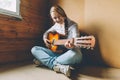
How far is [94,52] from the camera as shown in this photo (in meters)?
2.60

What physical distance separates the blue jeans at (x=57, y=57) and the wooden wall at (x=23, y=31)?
45 cm

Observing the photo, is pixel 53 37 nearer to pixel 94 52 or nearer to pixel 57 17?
pixel 57 17

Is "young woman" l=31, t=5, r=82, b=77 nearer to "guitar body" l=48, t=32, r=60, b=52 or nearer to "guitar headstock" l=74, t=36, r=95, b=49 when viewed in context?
"guitar body" l=48, t=32, r=60, b=52

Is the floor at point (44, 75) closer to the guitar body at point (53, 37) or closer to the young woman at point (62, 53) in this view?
the young woman at point (62, 53)

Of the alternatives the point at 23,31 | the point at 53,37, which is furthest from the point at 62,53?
the point at 23,31

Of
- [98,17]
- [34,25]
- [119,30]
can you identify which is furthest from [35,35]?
[119,30]

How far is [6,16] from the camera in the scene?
242cm

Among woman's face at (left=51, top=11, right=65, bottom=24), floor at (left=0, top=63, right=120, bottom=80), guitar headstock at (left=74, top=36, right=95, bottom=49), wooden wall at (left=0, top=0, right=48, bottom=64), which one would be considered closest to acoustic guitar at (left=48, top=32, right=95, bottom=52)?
guitar headstock at (left=74, top=36, right=95, bottom=49)

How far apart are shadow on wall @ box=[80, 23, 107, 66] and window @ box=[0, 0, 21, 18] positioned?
3.30 feet

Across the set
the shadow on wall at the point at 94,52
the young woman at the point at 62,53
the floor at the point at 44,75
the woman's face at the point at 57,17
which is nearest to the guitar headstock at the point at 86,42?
the young woman at the point at 62,53

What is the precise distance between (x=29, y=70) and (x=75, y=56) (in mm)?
584

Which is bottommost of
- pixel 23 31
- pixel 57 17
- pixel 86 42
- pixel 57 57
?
pixel 57 57

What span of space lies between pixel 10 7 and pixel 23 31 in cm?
40

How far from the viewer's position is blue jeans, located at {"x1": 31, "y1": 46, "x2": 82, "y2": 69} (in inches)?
79.0
